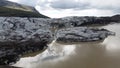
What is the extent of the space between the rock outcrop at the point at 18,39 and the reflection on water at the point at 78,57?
1.47 meters

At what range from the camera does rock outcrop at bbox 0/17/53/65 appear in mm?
27397

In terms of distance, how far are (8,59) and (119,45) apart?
1755cm

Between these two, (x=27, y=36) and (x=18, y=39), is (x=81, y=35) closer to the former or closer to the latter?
(x=27, y=36)

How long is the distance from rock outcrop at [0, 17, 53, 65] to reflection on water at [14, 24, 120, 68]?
1.47 meters

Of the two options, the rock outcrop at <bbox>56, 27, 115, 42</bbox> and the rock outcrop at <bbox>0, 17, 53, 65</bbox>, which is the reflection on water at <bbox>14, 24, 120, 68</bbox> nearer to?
the rock outcrop at <bbox>0, 17, 53, 65</bbox>

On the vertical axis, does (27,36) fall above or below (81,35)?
A: above

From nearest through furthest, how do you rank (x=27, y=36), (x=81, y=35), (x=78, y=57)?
(x=78, y=57)
(x=27, y=36)
(x=81, y=35)

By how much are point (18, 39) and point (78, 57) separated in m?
11.8

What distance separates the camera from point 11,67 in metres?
23.8

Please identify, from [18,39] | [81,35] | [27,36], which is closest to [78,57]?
[18,39]

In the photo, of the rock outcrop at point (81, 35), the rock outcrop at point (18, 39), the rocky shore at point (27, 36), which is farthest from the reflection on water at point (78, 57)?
the rock outcrop at point (81, 35)

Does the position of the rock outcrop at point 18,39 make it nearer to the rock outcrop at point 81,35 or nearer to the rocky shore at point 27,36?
the rocky shore at point 27,36

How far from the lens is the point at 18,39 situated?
115 ft

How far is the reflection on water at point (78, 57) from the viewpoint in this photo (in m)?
24.5
